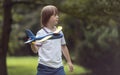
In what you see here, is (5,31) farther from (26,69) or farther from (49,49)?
(49,49)

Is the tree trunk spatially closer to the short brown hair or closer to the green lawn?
the green lawn

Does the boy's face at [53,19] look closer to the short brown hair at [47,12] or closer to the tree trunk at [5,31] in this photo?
the short brown hair at [47,12]

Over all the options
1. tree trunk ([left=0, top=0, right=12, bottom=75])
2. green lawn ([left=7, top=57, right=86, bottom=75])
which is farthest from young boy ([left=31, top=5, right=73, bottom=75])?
green lawn ([left=7, top=57, right=86, bottom=75])

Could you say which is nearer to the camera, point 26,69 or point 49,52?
point 49,52

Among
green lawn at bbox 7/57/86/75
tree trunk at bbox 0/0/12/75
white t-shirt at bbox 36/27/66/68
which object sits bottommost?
green lawn at bbox 7/57/86/75

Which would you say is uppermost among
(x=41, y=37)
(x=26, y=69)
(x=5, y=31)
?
(x=41, y=37)

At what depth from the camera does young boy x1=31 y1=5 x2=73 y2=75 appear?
20.3 ft

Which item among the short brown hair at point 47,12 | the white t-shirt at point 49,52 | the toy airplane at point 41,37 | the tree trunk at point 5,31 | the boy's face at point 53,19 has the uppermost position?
the short brown hair at point 47,12

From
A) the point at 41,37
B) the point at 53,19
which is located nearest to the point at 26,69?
the point at 53,19

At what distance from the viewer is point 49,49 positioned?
6.19 m

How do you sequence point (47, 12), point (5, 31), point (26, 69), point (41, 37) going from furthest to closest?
1. point (26, 69)
2. point (5, 31)
3. point (47, 12)
4. point (41, 37)

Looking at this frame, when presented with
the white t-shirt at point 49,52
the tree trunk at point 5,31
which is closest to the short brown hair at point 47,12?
the white t-shirt at point 49,52

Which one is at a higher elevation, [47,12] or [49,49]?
[47,12]

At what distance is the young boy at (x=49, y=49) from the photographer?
6.19m
